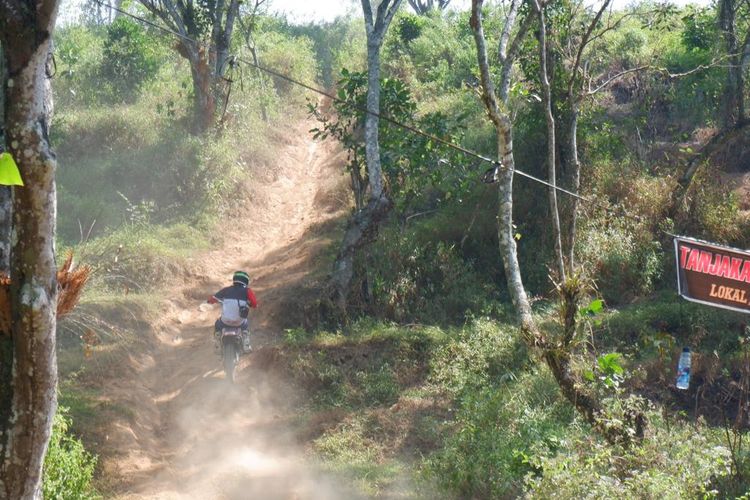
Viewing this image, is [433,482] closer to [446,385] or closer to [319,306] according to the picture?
[446,385]

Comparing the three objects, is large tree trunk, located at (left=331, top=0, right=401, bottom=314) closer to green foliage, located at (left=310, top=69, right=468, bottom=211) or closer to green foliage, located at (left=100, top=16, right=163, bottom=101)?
green foliage, located at (left=310, top=69, right=468, bottom=211)

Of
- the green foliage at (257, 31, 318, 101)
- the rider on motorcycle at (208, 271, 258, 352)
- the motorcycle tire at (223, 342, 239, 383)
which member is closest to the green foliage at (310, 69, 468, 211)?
the rider on motorcycle at (208, 271, 258, 352)

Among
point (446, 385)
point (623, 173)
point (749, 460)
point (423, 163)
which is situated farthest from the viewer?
point (623, 173)

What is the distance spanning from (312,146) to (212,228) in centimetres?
875

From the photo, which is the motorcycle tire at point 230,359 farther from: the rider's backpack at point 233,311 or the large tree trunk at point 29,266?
the large tree trunk at point 29,266

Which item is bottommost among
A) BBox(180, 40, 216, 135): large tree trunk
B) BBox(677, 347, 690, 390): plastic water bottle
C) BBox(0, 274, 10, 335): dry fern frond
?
BBox(677, 347, 690, 390): plastic water bottle

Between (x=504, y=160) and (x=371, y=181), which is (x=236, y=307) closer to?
(x=371, y=181)

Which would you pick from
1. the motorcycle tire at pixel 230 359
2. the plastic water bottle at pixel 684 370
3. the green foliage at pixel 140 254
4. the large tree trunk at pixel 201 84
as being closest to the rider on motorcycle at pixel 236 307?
the motorcycle tire at pixel 230 359

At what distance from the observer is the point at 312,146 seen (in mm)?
27219

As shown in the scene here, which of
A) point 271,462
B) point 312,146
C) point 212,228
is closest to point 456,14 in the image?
point 312,146

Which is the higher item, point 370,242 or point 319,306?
point 370,242

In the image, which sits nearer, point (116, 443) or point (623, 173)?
point (116, 443)

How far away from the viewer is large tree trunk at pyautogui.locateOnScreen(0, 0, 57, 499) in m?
5.73

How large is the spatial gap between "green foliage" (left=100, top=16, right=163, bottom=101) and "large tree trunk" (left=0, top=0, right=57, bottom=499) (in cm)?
2057
